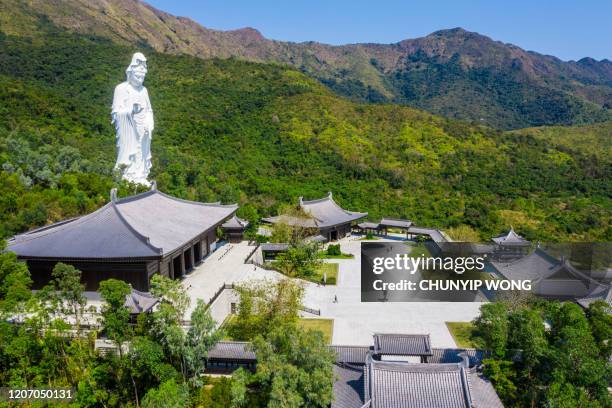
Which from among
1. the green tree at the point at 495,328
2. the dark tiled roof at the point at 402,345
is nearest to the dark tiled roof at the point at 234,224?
the dark tiled roof at the point at 402,345

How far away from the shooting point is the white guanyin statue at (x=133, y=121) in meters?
24.5

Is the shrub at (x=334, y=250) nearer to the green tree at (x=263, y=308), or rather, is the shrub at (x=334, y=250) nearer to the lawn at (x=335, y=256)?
the lawn at (x=335, y=256)

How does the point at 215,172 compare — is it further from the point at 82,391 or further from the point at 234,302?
the point at 82,391

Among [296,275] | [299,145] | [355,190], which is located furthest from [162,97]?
[296,275]

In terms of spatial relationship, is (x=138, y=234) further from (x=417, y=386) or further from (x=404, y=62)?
(x=404, y=62)

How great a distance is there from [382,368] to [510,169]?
132 feet

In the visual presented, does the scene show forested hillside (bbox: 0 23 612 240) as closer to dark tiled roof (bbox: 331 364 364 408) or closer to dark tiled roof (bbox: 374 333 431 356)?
dark tiled roof (bbox: 331 364 364 408)

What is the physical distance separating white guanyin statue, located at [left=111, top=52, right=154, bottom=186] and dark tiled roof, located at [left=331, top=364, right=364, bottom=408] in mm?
16708

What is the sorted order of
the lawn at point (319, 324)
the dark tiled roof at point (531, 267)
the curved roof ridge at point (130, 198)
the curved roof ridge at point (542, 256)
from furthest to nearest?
the curved roof ridge at point (542, 256) < the dark tiled roof at point (531, 267) < the curved roof ridge at point (130, 198) < the lawn at point (319, 324)

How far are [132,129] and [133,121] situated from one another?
1.27 ft

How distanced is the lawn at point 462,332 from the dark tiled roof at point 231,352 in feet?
21.1

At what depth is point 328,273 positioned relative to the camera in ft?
76.4

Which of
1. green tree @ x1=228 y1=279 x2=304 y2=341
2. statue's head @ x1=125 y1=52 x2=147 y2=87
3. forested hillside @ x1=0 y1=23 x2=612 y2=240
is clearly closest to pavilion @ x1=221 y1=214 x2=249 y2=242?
forested hillside @ x1=0 y1=23 x2=612 y2=240

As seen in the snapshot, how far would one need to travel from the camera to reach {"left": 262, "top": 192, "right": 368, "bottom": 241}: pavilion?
2736cm
